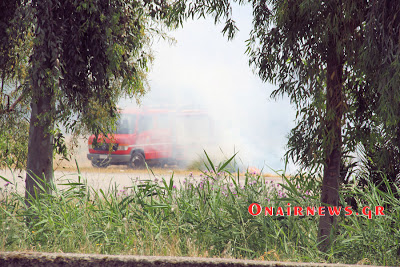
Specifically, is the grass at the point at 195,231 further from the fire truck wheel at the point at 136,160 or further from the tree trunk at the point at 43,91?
the fire truck wheel at the point at 136,160

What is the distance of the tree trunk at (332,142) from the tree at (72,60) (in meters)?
2.88

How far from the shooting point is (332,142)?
477 centimetres

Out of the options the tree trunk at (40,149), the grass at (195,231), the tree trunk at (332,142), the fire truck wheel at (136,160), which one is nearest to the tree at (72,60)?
the tree trunk at (40,149)

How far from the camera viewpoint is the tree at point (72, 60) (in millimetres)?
5578

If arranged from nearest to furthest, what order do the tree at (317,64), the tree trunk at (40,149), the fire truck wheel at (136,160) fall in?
the tree at (317,64)
the tree trunk at (40,149)
the fire truck wheel at (136,160)

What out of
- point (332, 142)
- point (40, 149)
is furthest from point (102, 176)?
point (332, 142)

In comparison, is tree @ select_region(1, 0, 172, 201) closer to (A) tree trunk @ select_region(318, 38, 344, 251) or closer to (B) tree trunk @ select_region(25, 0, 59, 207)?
(B) tree trunk @ select_region(25, 0, 59, 207)

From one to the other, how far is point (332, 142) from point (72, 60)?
373 cm

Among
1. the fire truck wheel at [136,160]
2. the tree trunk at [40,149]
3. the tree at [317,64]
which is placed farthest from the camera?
the fire truck wheel at [136,160]

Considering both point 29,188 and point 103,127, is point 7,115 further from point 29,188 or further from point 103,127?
point 103,127

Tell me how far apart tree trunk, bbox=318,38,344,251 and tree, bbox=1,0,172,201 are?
2.88 metres

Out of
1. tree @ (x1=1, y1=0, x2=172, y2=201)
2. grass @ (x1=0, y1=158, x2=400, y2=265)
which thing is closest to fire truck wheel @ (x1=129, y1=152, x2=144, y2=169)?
tree @ (x1=1, y1=0, x2=172, y2=201)

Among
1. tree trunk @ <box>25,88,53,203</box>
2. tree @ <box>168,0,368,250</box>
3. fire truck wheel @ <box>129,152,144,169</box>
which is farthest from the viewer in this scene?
fire truck wheel @ <box>129,152,144,169</box>

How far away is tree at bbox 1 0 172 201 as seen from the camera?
220 inches
